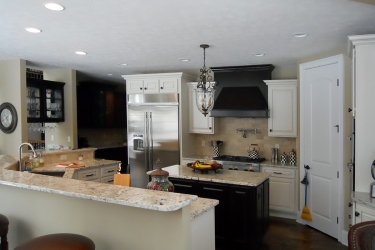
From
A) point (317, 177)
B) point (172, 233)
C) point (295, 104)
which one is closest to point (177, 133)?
point (295, 104)

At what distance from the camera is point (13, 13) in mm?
2799

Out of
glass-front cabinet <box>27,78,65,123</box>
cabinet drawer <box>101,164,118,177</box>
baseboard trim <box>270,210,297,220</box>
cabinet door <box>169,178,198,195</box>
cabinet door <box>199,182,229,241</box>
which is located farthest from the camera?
glass-front cabinet <box>27,78,65,123</box>

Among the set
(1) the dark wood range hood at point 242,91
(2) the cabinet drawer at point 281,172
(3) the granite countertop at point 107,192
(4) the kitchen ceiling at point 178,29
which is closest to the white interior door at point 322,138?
(2) the cabinet drawer at point 281,172

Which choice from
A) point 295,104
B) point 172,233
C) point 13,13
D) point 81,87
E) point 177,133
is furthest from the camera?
point 81,87

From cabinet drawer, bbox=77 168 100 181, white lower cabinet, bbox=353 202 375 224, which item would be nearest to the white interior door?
white lower cabinet, bbox=353 202 375 224

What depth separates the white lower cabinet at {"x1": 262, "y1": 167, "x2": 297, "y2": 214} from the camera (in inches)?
196

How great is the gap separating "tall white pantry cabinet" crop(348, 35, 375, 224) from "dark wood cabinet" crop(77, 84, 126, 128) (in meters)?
5.95

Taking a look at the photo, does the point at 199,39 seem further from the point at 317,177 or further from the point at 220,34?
the point at 317,177

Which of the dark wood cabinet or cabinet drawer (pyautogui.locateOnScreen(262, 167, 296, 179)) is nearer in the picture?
cabinet drawer (pyautogui.locateOnScreen(262, 167, 296, 179))

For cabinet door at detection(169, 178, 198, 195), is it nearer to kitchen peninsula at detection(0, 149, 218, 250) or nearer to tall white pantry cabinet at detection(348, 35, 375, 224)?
kitchen peninsula at detection(0, 149, 218, 250)

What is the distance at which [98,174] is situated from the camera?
15.9ft

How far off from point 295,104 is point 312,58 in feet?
2.98

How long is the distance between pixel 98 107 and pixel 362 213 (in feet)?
20.6

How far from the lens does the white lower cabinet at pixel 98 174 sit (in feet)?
14.9
